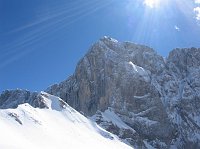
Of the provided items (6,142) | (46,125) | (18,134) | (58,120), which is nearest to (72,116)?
(58,120)

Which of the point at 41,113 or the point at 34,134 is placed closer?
the point at 34,134

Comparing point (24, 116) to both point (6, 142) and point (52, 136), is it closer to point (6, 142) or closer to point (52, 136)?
point (52, 136)

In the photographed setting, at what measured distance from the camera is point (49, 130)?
141250 mm

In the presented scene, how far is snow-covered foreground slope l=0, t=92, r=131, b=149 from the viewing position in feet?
390

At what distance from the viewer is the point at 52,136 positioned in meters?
135

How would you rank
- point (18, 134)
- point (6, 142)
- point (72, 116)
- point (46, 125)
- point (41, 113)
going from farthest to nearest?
point (72, 116) → point (41, 113) → point (46, 125) → point (18, 134) → point (6, 142)

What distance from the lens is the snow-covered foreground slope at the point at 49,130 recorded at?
390 ft

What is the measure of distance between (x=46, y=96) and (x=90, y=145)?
1497 inches

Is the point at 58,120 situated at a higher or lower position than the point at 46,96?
lower

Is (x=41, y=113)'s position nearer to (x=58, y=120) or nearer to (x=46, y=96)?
(x=58, y=120)

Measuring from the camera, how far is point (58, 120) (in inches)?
6245

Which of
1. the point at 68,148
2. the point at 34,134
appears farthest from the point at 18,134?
the point at 68,148

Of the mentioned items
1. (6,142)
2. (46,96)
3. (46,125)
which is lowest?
(6,142)

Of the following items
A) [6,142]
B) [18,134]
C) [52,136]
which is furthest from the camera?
[52,136]
